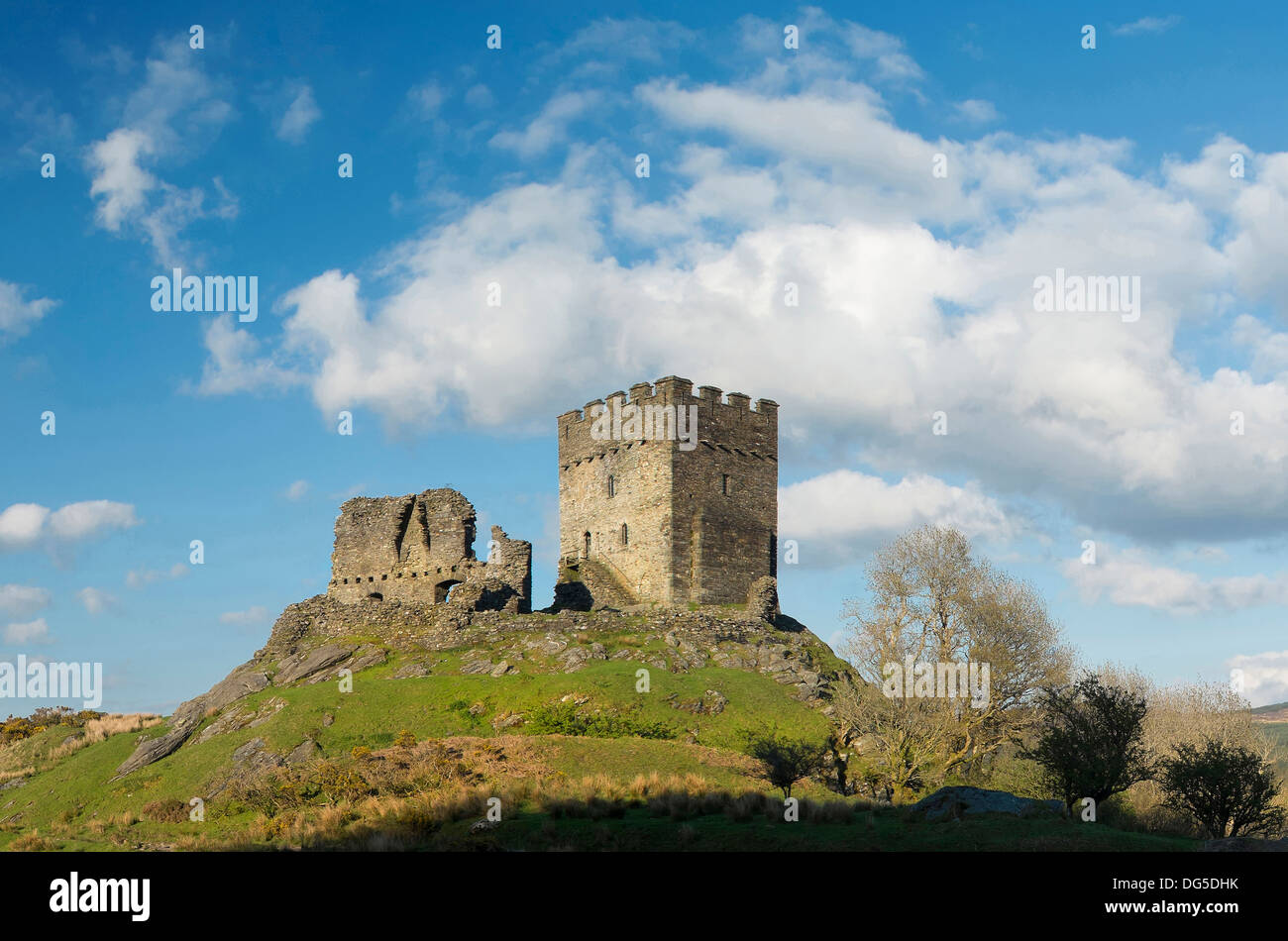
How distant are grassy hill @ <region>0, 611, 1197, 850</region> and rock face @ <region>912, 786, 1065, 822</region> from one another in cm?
97

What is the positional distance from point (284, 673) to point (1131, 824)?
3118 cm

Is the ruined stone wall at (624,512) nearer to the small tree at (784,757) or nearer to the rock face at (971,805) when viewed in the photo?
the small tree at (784,757)

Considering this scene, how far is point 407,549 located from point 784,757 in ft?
94.0

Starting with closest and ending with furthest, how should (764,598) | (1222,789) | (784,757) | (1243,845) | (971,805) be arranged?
1. (1243,845)
2. (971,805)
3. (1222,789)
4. (784,757)
5. (764,598)

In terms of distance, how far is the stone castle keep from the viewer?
163 ft

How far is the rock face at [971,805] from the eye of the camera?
25.1 meters

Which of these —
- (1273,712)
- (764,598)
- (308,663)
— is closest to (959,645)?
(764,598)

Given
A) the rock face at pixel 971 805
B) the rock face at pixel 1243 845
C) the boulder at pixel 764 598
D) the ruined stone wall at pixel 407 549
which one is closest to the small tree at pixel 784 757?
the rock face at pixel 971 805

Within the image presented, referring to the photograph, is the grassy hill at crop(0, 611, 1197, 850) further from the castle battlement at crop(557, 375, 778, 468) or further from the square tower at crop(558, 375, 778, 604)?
the castle battlement at crop(557, 375, 778, 468)

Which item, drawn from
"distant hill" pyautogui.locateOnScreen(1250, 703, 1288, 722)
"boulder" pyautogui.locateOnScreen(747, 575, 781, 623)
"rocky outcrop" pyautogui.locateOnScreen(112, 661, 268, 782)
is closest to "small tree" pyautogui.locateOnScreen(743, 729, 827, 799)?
"boulder" pyautogui.locateOnScreen(747, 575, 781, 623)

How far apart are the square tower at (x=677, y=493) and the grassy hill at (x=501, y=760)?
508 cm

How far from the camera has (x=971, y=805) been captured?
26.1m

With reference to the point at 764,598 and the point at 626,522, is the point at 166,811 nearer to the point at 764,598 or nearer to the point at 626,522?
the point at 626,522
